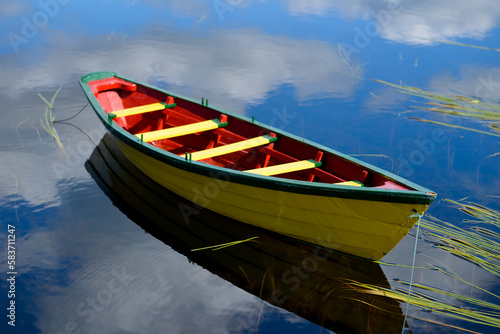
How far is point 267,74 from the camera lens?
11984mm

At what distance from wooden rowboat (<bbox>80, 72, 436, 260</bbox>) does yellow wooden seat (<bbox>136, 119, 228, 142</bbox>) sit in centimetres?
2

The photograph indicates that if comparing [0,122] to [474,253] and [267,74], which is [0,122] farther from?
[474,253]

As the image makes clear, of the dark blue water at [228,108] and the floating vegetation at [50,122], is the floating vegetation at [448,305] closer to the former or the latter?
the dark blue water at [228,108]

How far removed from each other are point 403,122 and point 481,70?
4.18 m

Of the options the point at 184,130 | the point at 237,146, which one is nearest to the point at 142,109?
the point at 184,130

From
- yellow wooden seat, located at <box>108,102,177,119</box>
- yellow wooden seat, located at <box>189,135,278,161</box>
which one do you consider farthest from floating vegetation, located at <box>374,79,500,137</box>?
yellow wooden seat, located at <box>108,102,177,119</box>

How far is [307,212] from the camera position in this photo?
5855 mm

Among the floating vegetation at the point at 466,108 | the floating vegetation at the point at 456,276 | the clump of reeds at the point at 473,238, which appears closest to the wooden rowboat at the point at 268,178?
the floating vegetation at the point at 456,276

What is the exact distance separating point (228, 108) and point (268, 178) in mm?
4664

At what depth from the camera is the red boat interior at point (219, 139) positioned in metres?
6.39

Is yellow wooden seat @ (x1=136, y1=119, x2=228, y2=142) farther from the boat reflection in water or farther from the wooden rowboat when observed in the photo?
the boat reflection in water

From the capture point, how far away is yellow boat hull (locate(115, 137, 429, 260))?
5398mm

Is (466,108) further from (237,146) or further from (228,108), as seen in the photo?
(228,108)

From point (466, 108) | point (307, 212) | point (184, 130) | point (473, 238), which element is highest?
point (466, 108)
